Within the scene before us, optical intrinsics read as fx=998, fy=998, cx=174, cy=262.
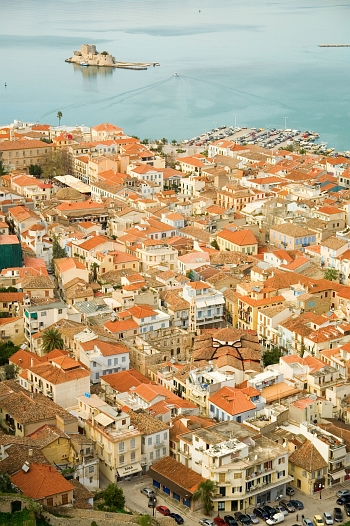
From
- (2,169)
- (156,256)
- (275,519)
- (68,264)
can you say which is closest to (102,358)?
(275,519)

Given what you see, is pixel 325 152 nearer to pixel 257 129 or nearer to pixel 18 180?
pixel 257 129

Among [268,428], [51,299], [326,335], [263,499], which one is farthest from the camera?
[51,299]

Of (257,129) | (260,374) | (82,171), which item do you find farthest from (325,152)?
(260,374)

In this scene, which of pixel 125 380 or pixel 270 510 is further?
pixel 125 380

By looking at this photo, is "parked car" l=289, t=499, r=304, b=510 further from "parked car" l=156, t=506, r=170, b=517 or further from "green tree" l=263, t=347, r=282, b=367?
"green tree" l=263, t=347, r=282, b=367

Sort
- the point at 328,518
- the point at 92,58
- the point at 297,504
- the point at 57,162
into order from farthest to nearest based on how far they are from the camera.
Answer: the point at 92,58 < the point at 57,162 < the point at 297,504 < the point at 328,518

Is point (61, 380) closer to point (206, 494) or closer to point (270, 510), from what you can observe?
point (206, 494)

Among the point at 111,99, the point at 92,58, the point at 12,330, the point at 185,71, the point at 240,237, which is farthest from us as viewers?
the point at 92,58
